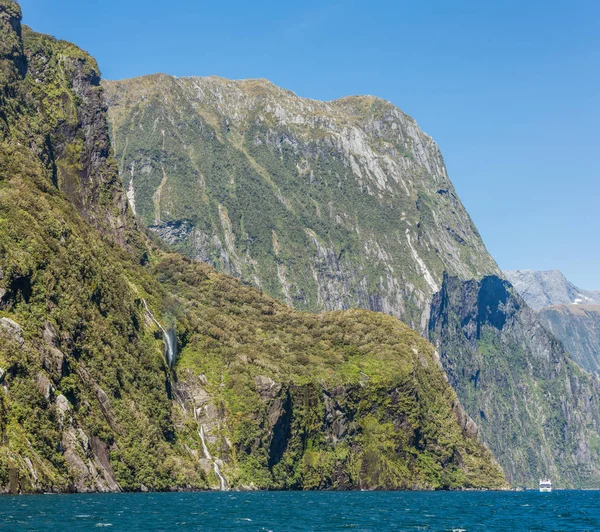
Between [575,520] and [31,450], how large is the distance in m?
85.7

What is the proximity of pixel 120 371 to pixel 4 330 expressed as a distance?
153 ft

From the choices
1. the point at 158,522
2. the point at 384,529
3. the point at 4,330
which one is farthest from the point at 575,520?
the point at 4,330

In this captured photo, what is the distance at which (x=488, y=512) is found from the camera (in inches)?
5728

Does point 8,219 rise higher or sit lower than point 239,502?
higher

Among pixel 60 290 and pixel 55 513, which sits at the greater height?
pixel 60 290

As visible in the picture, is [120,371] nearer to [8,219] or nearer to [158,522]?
[8,219]

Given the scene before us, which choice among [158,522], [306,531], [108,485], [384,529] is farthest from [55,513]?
[108,485]

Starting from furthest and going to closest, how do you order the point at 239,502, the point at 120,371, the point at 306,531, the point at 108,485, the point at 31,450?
the point at 120,371 → the point at 108,485 → the point at 239,502 → the point at 31,450 → the point at 306,531

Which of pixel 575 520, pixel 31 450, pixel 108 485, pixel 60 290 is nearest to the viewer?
pixel 575 520

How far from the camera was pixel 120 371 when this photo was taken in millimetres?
195875

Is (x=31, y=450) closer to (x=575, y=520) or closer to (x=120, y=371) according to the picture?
(x=120, y=371)

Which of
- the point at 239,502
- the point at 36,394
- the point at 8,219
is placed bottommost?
the point at 239,502

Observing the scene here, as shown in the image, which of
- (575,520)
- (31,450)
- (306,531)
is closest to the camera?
(306,531)

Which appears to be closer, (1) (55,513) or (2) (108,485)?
(1) (55,513)
